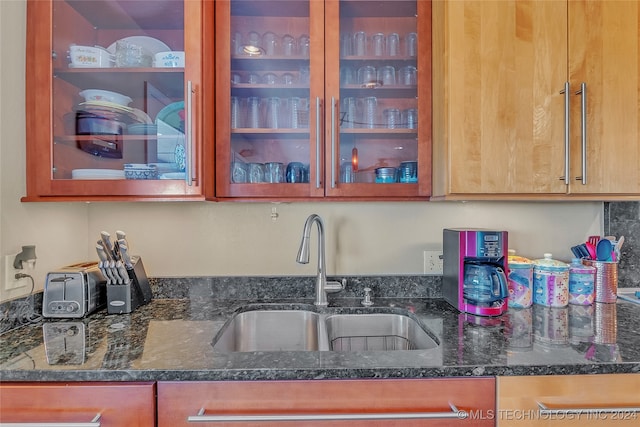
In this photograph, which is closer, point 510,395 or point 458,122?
point 510,395

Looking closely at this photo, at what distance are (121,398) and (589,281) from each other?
62.5 inches

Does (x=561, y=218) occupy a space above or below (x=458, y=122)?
below

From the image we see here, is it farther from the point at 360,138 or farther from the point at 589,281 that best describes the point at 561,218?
the point at 360,138

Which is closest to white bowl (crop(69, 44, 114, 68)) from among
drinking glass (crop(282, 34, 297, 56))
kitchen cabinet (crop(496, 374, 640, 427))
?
drinking glass (crop(282, 34, 297, 56))

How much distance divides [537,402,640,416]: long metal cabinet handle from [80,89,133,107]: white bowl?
153 centimetres

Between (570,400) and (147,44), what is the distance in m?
1.65

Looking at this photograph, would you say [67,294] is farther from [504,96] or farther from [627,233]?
[627,233]

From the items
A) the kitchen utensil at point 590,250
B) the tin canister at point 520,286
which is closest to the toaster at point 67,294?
the tin canister at point 520,286

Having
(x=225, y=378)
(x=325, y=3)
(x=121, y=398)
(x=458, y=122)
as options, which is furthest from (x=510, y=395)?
(x=325, y=3)

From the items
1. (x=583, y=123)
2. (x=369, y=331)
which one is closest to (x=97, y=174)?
(x=369, y=331)

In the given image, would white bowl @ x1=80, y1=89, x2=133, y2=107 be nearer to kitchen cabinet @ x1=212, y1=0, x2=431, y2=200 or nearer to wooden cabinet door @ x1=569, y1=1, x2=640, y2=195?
kitchen cabinet @ x1=212, y1=0, x2=431, y2=200

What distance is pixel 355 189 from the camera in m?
1.18

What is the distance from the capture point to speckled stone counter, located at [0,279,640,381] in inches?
30.4

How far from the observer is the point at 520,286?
1249mm
